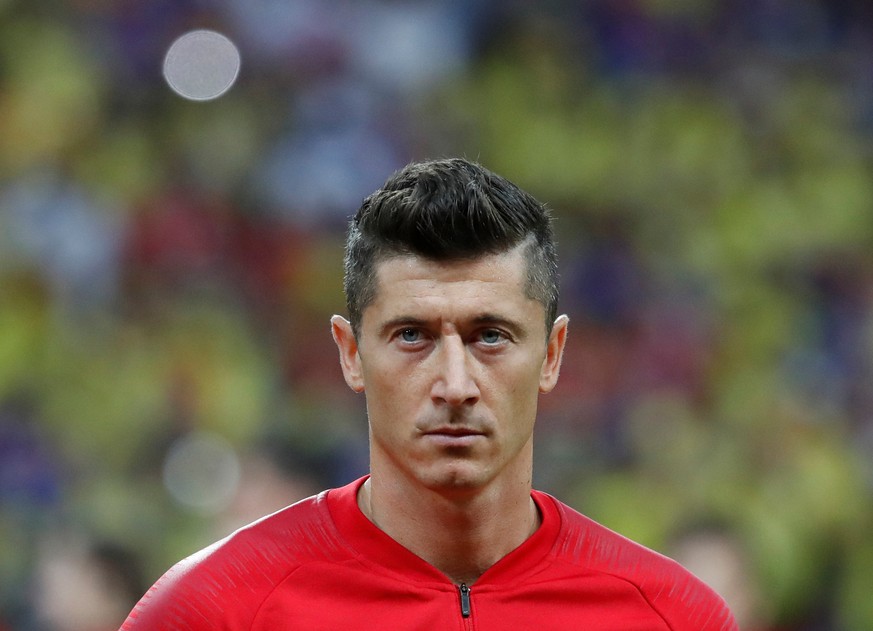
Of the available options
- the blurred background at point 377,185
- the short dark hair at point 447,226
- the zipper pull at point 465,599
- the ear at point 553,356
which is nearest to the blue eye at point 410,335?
the short dark hair at point 447,226

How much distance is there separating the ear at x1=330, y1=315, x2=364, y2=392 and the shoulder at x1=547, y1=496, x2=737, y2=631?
588 mm

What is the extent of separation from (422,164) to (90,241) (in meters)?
4.96

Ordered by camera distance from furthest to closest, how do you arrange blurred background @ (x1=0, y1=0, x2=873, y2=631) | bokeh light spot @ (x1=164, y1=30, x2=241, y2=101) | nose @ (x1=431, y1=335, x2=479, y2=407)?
bokeh light spot @ (x1=164, y1=30, x2=241, y2=101) → blurred background @ (x1=0, y1=0, x2=873, y2=631) → nose @ (x1=431, y1=335, x2=479, y2=407)

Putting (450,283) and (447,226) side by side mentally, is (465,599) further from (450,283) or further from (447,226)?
(447,226)

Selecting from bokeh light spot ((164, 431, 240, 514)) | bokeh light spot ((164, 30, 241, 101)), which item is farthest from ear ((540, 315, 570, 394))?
bokeh light spot ((164, 30, 241, 101))

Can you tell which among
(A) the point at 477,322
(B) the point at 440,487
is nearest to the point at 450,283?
(A) the point at 477,322

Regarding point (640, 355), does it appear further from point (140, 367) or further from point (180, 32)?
point (180, 32)

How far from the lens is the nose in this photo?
2627mm

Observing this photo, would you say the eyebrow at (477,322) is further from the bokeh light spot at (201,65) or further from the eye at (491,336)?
the bokeh light spot at (201,65)

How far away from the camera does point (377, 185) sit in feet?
25.5

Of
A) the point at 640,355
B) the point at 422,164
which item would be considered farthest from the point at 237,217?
the point at 422,164

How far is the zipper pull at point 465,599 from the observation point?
276cm

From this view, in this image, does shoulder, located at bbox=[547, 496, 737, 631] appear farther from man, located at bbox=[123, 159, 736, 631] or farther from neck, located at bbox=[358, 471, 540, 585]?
neck, located at bbox=[358, 471, 540, 585]

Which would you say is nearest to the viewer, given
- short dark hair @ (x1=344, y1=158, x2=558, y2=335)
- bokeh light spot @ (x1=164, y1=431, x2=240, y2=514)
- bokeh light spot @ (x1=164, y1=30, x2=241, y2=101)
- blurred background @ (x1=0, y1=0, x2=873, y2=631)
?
short dark hair @ (x1=344, y1=158, x2=558, y2=335)
